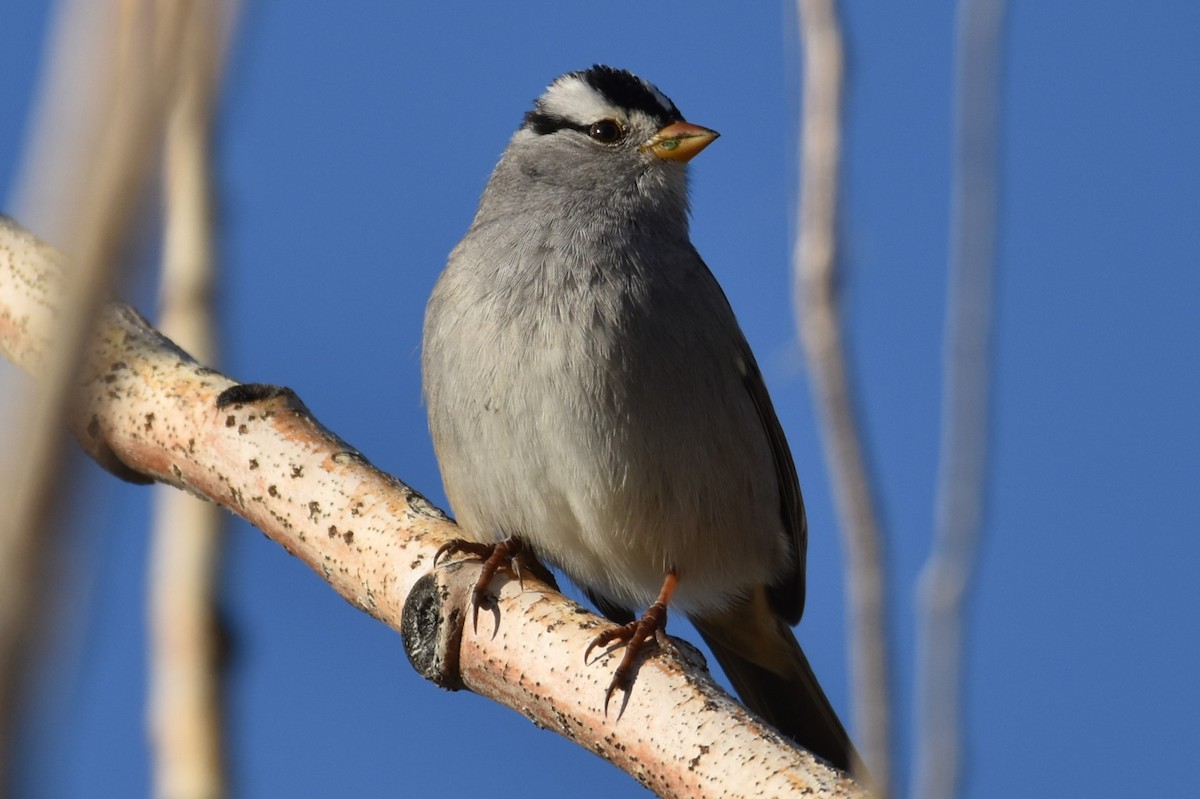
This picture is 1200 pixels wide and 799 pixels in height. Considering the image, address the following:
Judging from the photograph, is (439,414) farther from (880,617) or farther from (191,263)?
(880,617)

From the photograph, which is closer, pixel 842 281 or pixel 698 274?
pixel 842 281

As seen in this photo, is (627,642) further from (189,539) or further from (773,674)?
(773,674)

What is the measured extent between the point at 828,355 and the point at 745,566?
3.08m

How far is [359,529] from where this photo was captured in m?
3.82

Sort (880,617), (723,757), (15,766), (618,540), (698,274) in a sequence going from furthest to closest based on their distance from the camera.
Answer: (698,274)
(618,540)
(723,757)
(880,617)
(15,766)

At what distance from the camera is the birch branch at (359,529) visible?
3.15 metres

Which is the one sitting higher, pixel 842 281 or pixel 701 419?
pixel 701 419

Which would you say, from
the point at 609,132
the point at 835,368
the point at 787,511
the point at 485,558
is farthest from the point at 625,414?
the point at 835,368

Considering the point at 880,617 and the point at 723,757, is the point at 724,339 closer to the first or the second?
the point at 723,757

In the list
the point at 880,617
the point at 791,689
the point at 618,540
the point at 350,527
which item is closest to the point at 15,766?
the point at 880,617

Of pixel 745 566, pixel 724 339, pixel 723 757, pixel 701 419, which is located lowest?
pixel 723 757

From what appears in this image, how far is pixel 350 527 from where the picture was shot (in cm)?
382

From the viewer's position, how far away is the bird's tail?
16.5 ft

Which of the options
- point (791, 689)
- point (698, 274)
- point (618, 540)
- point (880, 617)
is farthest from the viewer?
point (791, 689)
